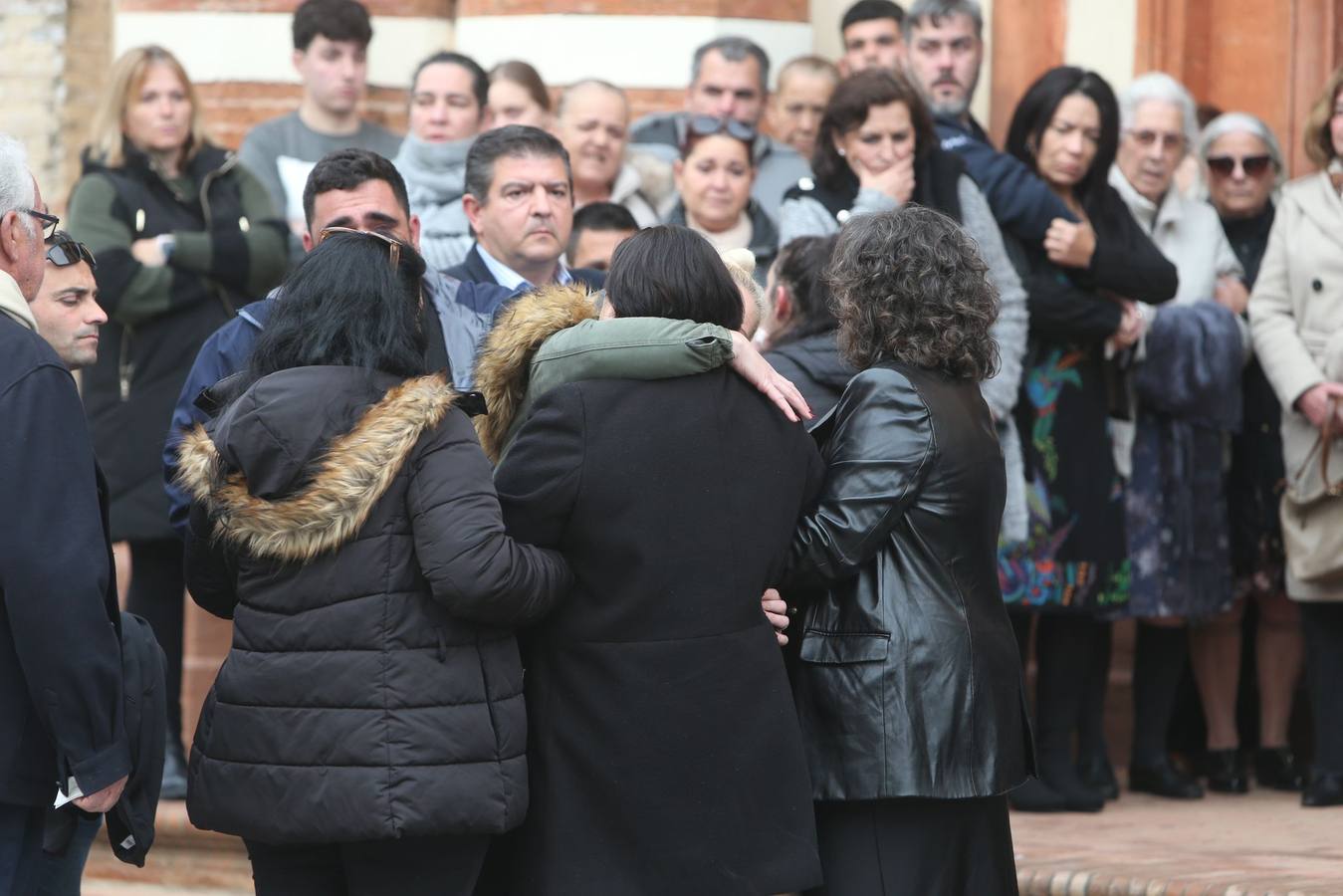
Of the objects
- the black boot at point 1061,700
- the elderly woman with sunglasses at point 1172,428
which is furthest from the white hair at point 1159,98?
the black boot at point 1061,700

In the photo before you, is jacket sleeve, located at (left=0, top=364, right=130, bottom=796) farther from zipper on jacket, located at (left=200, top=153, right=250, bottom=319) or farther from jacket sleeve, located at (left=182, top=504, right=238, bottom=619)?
zipper on jacket, located at (left=200, top=153, right=250, bottom=319)

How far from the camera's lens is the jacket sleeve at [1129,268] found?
6191 millimetres

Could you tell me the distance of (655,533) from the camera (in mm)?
3738

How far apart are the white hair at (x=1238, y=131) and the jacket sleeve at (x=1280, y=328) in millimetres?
506

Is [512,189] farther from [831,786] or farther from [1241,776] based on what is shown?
[1241,776]

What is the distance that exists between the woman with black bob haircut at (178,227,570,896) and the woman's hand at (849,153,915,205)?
253cm

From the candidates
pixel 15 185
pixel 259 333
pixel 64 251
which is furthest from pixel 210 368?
pixel 15 185

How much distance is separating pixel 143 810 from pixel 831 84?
421 centimetres

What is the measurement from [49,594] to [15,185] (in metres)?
0.74

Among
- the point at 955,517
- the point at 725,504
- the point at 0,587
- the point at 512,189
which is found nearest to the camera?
the point at 0,587

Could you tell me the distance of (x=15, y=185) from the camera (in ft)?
12.2

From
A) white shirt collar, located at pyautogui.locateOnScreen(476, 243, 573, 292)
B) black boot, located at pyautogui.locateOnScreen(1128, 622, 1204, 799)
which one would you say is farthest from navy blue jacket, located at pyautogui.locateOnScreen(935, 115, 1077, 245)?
white shirt collar, located at pyautogui.locateOnScreen(476, 243, 573, 292)

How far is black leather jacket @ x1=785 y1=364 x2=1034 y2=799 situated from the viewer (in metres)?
3.98

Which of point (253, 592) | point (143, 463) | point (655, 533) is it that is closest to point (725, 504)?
point (655, 533)
